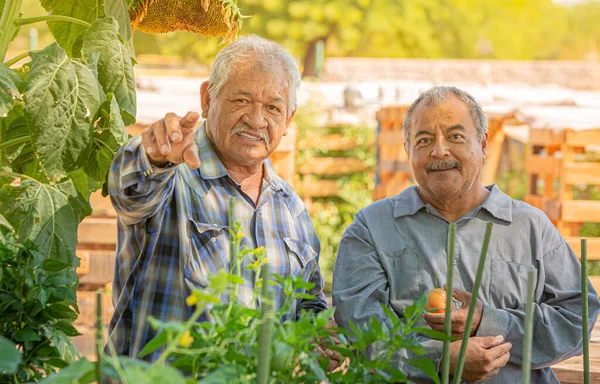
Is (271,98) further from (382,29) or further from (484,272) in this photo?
(382,29)

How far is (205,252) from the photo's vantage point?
2.03 meters

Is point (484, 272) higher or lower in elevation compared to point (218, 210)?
lower

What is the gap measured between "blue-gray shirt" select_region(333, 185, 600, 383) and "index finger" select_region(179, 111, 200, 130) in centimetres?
75

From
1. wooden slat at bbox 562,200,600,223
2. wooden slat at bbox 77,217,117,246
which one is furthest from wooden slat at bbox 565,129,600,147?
wooden slat at bbox 77,217,117,246

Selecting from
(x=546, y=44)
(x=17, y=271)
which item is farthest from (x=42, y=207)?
(x=546, y=44)

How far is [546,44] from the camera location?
37.2 meters

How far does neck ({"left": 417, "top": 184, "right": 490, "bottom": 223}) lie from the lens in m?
2.29

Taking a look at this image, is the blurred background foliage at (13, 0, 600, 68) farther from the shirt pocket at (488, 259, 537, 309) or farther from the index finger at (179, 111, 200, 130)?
the index finger at (179, 111, 200, 130)

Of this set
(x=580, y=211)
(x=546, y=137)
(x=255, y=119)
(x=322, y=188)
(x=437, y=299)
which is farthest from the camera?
(x=322, y=188)

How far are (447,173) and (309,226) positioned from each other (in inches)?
15.5

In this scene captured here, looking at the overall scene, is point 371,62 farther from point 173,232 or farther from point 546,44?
point 546,44

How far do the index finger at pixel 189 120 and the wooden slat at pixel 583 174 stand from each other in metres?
6.09

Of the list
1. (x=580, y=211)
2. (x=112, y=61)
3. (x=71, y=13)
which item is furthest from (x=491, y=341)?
(x=580, y=211)

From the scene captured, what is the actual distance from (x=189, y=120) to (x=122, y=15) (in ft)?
2.38
